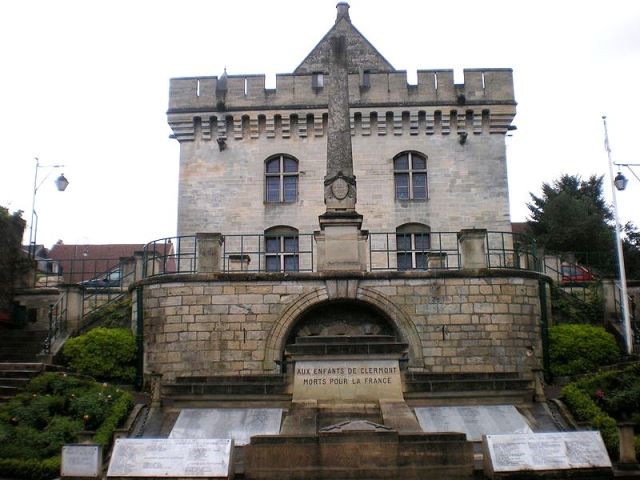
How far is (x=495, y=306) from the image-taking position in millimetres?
19469

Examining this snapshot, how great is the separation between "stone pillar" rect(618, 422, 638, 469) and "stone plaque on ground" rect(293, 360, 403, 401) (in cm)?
390

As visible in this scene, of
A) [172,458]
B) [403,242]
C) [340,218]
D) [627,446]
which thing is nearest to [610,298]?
[403,242]

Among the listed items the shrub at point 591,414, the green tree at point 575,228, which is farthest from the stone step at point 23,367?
the green tree at point 575,228

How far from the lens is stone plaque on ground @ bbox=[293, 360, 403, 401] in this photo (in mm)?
14070

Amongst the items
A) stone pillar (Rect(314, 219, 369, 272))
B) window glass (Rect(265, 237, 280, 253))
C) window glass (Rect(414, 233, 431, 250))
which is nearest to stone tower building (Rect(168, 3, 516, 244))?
window glass (Rect(414, 233, 431, 250))

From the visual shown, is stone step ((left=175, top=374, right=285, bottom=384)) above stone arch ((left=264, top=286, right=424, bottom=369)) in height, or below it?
below

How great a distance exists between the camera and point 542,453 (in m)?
11.5

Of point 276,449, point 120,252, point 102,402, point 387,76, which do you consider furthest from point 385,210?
point 120,252

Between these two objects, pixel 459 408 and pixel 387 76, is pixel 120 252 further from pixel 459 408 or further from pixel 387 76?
pixel 459 408

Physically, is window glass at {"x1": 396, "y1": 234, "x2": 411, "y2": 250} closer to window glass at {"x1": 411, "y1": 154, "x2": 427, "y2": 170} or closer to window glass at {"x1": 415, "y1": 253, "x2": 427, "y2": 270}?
window glass at {"x1": 415, "y1": 253, "x2": 427, "y2": 270}

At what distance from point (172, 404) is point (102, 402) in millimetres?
2089

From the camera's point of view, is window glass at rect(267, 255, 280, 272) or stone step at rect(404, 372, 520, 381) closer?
stone step at rect(404, 372, 520, 381)

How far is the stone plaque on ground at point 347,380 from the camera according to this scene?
1407cm

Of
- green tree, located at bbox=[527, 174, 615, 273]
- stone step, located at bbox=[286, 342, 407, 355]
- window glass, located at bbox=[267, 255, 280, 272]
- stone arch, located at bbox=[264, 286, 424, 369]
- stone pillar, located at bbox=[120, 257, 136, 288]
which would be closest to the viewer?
stone step, located at bbox=[286, 342, 407, 355]
